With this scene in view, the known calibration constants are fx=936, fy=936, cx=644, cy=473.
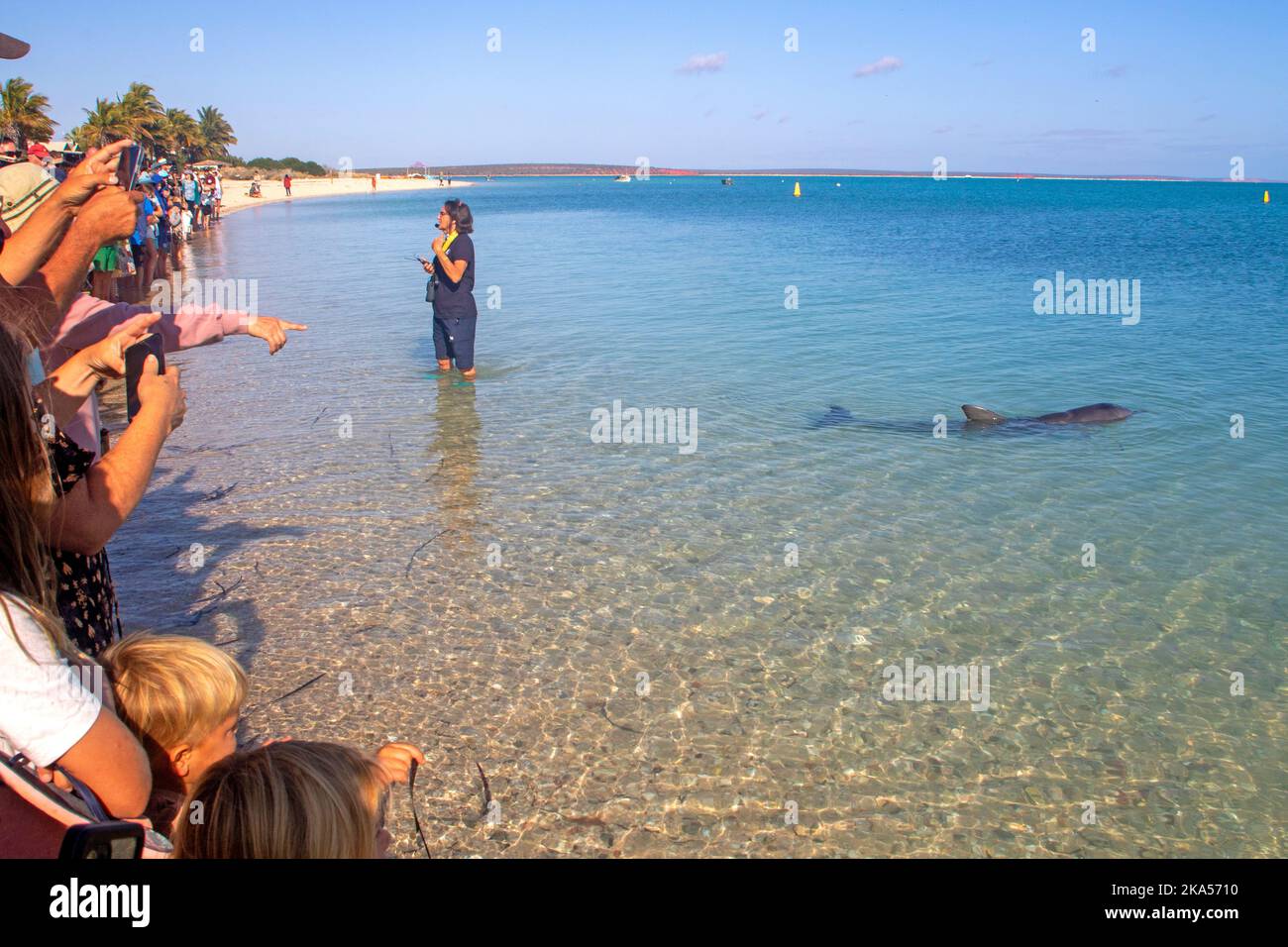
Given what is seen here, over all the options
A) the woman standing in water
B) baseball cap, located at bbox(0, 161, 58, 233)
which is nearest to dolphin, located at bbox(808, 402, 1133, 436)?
the woman standing in water

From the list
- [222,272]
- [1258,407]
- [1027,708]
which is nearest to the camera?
[1027,708]

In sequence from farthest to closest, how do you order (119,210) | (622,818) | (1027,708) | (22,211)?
(1027,708)
(622,818)
(22,211)
(119,210)

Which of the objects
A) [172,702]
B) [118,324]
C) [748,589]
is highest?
[118,324]

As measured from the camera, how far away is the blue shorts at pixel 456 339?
11422 mm

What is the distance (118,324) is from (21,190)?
1.03 m

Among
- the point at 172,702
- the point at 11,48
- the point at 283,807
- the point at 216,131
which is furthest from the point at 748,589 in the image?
the point at 216,131

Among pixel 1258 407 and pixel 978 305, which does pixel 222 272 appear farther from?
pixel 1258 407

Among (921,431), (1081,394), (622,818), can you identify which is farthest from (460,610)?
(1081,394)

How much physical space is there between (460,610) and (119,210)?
3.32 m

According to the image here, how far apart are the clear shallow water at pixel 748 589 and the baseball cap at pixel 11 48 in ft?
9.77

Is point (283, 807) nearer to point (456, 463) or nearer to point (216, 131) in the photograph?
point (456, 463)

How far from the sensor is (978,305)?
20.9 m

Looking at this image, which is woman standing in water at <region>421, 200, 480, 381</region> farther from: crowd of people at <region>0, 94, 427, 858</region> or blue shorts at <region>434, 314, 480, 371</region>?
crowd of people at <region>0, 94, 427, 858</region>

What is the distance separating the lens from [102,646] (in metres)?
2.92
